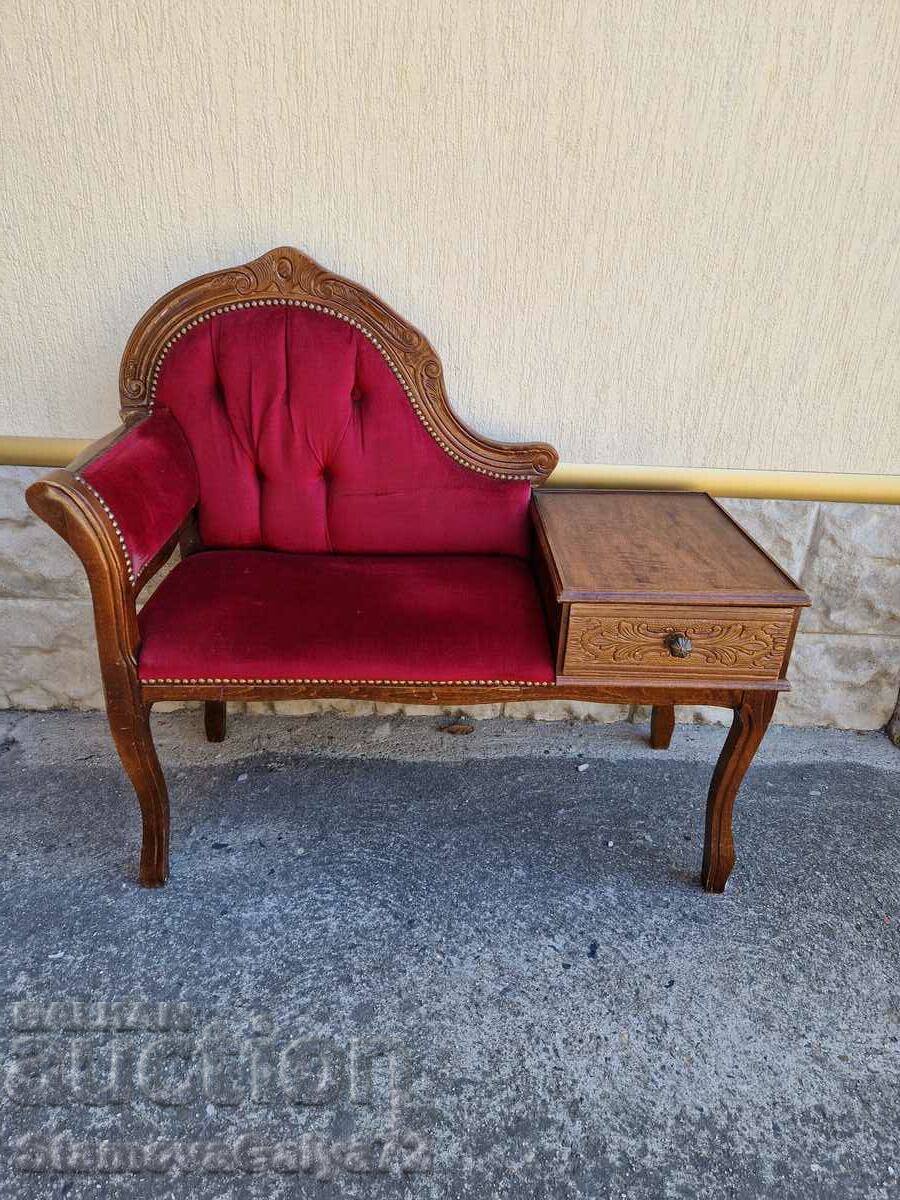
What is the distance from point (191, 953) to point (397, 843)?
510mm

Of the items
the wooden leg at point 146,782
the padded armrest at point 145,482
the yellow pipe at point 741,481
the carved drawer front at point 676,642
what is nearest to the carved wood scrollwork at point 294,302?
the padded armrest at point 145,482

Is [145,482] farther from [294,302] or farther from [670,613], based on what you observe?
[670,613]

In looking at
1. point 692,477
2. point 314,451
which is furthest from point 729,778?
point 314,451

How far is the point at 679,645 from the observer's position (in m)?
1.47

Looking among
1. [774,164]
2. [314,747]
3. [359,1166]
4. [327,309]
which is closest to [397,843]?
[314,747]

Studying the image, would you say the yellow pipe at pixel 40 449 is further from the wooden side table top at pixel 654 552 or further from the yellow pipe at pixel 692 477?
the wooden side table top at pixel 654 552

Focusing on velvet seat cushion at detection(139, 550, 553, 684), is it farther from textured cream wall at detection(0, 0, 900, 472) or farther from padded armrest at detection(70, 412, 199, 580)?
textured cream wall at detection(0, 0, 900, 472)

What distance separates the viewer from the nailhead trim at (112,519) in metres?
1.41

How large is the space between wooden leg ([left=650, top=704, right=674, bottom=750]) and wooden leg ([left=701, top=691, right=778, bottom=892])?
0.49m

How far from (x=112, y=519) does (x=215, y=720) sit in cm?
89

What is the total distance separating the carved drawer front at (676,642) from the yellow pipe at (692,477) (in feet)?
2.32

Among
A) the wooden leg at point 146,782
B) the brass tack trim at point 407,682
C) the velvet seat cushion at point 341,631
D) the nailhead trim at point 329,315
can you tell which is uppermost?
the nailhead trim at point 329,315

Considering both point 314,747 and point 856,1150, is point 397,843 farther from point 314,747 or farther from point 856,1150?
point 856,1150

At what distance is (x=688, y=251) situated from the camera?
1896 millimetres
